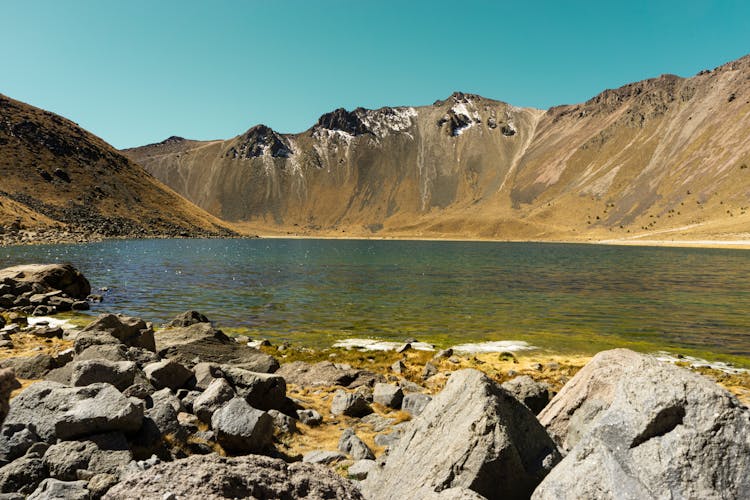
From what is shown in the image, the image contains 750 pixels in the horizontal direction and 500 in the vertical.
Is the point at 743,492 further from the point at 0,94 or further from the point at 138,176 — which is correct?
the point at 0,94

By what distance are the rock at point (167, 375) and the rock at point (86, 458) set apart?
466 cm

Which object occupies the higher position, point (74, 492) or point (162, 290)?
point (74, 492)

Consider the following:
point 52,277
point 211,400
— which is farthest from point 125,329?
point 52,277

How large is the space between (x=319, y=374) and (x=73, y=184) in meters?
183

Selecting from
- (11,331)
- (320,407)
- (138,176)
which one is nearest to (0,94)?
(138,176)

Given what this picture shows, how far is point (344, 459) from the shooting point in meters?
10.2

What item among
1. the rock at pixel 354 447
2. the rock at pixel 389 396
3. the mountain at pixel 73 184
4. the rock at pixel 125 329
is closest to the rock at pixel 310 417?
the rock at pixel 354 447

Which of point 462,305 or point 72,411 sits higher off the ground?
point 72,411

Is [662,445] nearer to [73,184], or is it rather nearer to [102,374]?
[102,374]

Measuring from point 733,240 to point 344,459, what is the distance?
16302 cm

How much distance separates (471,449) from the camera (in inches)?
260

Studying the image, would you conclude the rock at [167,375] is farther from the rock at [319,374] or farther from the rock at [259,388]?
the rock at [319,374]

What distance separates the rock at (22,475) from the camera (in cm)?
684

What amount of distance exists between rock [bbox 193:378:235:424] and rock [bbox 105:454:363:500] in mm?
5269
